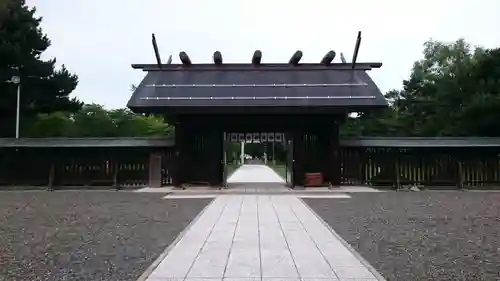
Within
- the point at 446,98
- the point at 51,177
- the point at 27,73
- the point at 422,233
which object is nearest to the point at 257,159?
the point at 446,98

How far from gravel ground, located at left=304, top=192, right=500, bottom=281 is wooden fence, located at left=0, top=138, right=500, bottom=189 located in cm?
508

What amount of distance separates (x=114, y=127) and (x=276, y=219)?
3374cm

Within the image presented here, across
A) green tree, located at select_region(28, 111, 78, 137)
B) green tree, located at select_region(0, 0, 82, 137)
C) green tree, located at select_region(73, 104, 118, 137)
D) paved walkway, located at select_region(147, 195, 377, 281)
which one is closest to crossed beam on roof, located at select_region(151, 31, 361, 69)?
paved walkway, located at select_region(147, 195, 377, 281)

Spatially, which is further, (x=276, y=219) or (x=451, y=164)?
(x=451, y=164)

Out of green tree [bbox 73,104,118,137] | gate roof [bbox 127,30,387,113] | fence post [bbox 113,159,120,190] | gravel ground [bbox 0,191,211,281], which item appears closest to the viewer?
gravel ground [bbox 0,191,211,281]

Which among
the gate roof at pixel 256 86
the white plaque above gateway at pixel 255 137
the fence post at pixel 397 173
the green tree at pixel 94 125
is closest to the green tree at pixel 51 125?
the green tree at pixel 94 125

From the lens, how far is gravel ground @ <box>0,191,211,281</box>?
603 cm

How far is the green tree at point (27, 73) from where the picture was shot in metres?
30.2

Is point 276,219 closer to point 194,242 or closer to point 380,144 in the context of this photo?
point 194,242

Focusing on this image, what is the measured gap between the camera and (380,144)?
800 inches

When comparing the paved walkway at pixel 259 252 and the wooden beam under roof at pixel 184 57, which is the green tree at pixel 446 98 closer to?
the wooden beam under roof at pixel 184 57

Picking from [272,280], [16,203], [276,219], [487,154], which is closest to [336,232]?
[276,219]

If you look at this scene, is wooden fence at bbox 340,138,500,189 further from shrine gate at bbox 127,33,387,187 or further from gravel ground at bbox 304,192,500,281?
gravel ground at bbox 304,192,500,281

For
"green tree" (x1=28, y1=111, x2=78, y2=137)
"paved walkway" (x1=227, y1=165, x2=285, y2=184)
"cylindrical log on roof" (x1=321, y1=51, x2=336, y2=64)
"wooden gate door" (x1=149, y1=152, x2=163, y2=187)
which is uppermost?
"cylindrical log on roof" (x1=321, y1=51, x2=336, y2=64)
